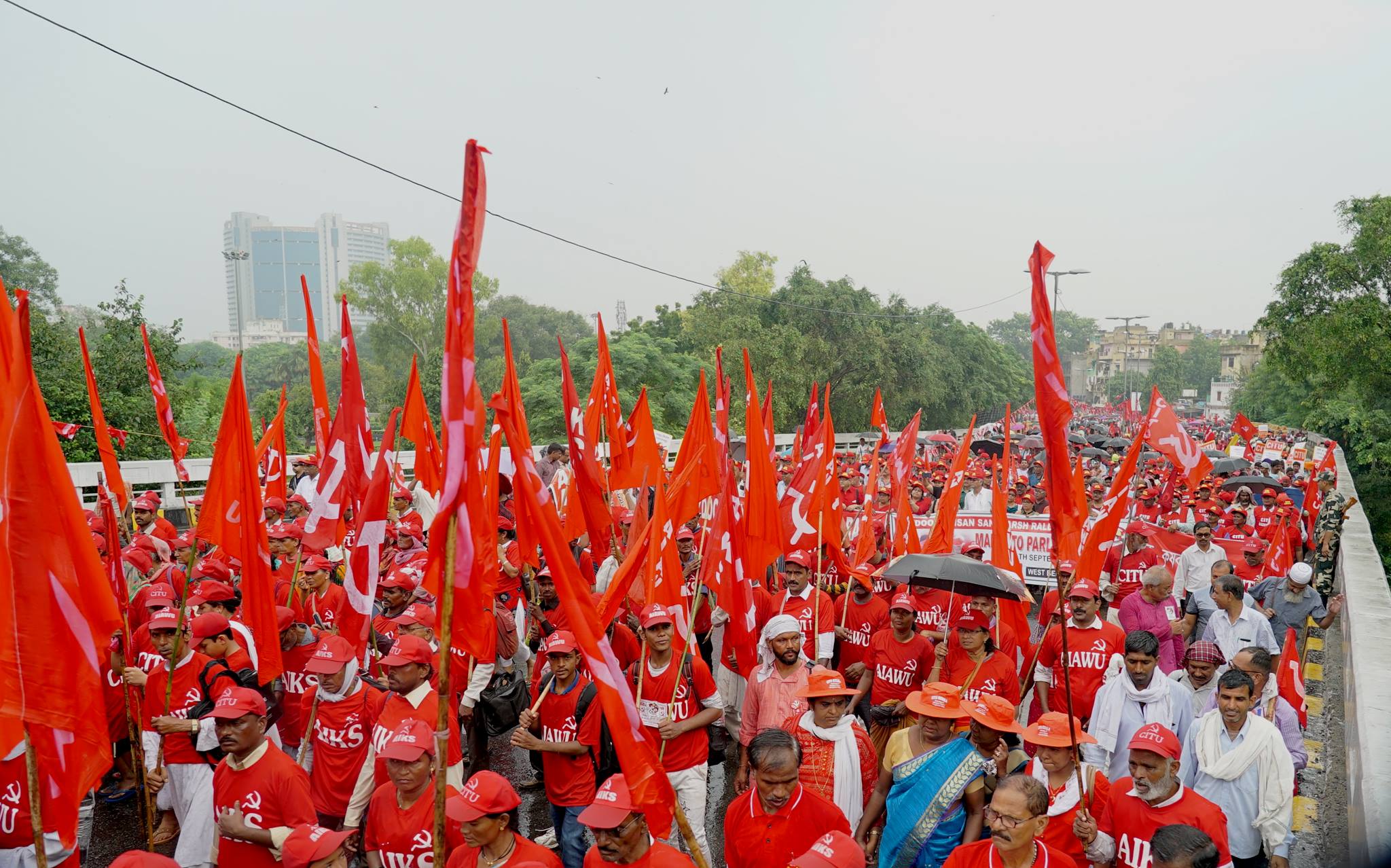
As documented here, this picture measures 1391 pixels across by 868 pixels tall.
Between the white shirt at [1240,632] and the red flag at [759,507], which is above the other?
the red flag at [759,507]

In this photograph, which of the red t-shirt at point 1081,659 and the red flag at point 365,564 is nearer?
the red flag at point 365,564

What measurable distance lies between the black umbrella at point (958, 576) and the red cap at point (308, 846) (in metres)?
3.83

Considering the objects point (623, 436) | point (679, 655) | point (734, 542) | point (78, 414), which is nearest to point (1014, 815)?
point (679, 655)

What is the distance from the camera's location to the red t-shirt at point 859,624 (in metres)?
6.81

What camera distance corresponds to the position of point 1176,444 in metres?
11.8

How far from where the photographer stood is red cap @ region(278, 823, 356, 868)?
134 inches

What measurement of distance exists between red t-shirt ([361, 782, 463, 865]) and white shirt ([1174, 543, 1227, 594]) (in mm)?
7385

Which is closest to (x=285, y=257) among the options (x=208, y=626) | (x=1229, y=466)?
(x=1229, y=466)

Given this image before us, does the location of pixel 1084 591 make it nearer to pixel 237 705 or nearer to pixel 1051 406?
pixel 1051 406

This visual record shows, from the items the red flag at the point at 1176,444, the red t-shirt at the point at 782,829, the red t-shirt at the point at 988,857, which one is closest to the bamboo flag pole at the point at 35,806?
the red t-shirt at the point at 782,829

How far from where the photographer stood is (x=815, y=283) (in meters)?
37.1

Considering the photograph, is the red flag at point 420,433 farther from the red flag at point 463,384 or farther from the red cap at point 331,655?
the red flag at point 463,384

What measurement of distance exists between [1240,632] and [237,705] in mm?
6133

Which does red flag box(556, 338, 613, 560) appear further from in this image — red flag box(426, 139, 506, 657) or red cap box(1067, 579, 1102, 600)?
red flag box(426, 139, 506, 657)
